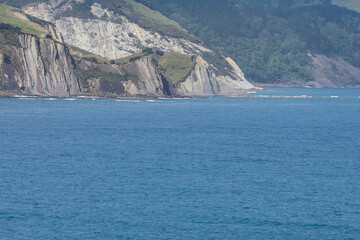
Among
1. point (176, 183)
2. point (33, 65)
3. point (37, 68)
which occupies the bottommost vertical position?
point (176, 183)

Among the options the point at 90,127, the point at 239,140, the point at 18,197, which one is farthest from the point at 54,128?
the point at 18,197

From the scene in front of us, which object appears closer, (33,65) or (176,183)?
(176,183)

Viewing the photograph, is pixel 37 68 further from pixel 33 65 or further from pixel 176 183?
pixel 176 183

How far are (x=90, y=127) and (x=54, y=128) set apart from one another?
531cm

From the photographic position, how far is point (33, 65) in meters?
168

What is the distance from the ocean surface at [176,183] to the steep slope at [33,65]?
223ft

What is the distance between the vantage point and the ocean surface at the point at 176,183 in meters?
44.5

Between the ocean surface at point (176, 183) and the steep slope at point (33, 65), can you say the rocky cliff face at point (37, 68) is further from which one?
the ocean surface at point (176, 183)

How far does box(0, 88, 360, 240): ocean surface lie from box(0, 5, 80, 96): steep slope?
67.8 meters

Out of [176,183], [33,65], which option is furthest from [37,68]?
[176,183]

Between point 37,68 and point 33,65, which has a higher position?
point 33,65

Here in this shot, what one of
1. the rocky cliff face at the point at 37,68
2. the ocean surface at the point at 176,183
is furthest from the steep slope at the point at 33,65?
the ocean surface at the point at 176,183

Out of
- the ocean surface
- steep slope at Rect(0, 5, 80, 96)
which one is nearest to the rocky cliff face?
steep slope at Rect(0, 5, 80, 96)

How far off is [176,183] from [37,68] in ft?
382
